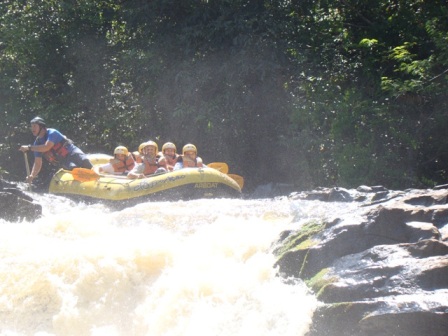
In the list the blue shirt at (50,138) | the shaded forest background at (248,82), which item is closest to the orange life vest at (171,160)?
the blue shirt at (50,138)

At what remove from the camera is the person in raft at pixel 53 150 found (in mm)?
12070

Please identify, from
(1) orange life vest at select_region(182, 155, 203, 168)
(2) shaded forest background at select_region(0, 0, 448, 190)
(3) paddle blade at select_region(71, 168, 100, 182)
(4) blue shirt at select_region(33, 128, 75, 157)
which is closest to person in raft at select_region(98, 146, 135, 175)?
(3) paddle blade at select_region(71, 168, 100, 182)

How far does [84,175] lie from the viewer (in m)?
11.8

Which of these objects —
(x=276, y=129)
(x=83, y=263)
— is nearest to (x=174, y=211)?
(x=83, y=263)

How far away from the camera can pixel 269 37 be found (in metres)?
13.9

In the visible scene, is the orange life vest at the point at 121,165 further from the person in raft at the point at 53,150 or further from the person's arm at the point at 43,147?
the person's arm at the point at 43,147

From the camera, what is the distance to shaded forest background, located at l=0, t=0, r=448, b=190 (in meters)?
12.3

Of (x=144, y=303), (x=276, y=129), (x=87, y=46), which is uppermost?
(x=87, y=46)

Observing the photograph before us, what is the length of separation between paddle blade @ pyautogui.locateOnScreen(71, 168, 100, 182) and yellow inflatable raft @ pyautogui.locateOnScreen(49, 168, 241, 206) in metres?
0.09

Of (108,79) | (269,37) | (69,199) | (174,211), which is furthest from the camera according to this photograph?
(108,79)

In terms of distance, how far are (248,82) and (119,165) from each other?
Result: 3.24m

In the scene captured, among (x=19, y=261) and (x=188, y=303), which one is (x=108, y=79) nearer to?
(x=19, y=261)

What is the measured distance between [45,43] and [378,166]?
7976 millimetres

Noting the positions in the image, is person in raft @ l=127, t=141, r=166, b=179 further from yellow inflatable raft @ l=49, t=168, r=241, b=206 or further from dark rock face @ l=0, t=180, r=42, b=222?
dark rock face @ l=0, t=180, r=42, b=222
